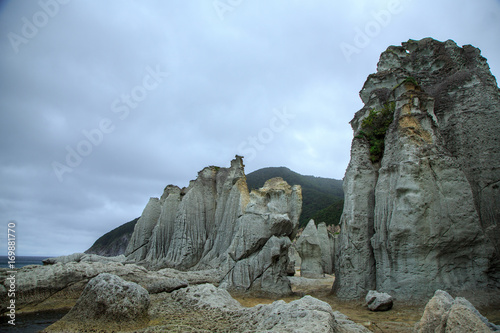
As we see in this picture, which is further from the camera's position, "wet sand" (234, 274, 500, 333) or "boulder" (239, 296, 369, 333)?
"wet sand" (234, 274, 500, 333)

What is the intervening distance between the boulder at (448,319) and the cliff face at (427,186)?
4.14 metres

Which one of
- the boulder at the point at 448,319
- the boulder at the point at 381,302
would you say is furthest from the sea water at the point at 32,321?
the boulder at the point at 381,302

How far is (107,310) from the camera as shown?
623 cm

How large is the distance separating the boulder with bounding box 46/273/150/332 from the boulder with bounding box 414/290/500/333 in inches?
211

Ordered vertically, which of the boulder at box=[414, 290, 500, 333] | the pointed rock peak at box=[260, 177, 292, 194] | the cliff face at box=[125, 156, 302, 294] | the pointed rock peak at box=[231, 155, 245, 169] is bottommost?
the boulder at box=[414, 290, 500, 333]

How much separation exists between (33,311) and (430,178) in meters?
12.5

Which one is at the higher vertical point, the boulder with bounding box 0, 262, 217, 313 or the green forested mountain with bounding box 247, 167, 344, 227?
the green forested mountain with bounding box 247, 167, 344, 227

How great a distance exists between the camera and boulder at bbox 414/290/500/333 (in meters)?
3.81

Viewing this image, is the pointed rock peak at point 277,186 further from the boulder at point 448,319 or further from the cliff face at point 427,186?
the boulder at point 448,319

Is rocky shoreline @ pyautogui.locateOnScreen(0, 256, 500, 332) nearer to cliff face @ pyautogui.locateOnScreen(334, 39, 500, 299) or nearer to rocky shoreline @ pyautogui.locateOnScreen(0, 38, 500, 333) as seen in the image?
rocky shoreline @ pyautogui.locateOnScreen(0, 38, 500, 333)

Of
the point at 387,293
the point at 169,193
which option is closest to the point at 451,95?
the point at 387,293

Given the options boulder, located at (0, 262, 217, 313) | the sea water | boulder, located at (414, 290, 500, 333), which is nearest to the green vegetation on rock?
boulder, located at (414, 290, 500, 333)

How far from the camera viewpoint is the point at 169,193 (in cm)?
2727

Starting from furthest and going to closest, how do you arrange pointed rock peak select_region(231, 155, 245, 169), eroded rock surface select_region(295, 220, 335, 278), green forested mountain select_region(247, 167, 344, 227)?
green forested mountain select_region(247, 167, 344, 227), pointed rock peak select_region(231, 155, 245, 169), eroded rock surface select_region(295, 220, 335, 278)
